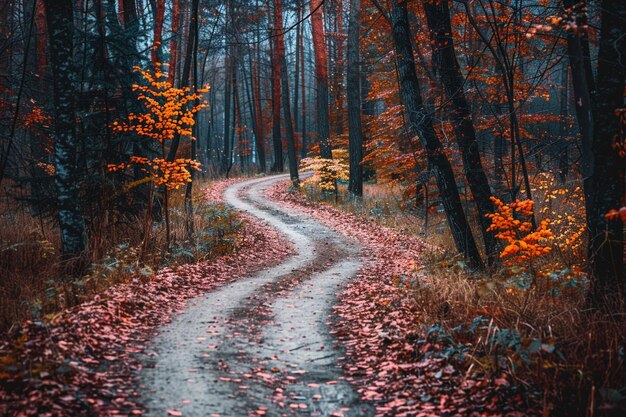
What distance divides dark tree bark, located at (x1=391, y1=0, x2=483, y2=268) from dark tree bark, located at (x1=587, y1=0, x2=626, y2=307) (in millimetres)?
4066

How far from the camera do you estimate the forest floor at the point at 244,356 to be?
437 cm

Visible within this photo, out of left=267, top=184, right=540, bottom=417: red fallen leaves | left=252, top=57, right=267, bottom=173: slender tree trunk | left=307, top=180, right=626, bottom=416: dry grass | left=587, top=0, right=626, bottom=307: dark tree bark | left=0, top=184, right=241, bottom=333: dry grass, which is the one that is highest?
left=252, top=57, right=267, bottom=173: slender tree trunk

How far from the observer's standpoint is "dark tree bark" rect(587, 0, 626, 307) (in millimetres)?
5109

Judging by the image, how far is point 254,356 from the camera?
586cm

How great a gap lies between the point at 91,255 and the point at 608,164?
8908 mm

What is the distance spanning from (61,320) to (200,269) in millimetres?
4616

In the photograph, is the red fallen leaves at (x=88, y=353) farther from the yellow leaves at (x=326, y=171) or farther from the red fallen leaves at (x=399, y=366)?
the yellow leaves at (x=326, y=171)

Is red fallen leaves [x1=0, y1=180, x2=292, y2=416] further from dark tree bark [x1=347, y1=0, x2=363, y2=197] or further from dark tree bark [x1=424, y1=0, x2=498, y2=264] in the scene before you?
dark tree bark [x1=347, y1=0, x2=363, y2=197]

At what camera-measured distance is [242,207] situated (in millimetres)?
19688

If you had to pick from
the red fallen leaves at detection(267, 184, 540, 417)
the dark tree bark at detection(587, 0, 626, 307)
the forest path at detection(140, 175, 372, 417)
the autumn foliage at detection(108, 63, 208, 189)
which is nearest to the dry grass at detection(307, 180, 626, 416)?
the red fallen leaves at detection(267, 184, 540, 417)

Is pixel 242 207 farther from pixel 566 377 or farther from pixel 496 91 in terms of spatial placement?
pixel 566 377

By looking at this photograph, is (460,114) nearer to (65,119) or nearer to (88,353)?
(65,119)

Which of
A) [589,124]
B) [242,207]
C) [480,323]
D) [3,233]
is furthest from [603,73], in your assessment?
[242,207]

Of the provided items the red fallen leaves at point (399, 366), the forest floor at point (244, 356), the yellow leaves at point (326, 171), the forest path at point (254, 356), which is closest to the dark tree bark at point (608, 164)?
the red fallen leaves at point (399, 366)
